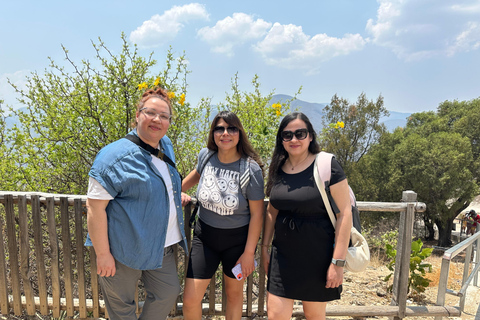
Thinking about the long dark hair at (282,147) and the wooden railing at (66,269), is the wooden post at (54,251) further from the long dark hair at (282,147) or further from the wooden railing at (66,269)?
the long dark hair at (282,147)

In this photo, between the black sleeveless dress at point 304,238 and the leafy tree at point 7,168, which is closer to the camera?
the black sleeveless dress at point 304,238

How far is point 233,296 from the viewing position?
246 centimetres

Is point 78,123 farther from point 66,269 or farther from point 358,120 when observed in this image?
point 358,120

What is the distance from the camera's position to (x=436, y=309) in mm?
3336

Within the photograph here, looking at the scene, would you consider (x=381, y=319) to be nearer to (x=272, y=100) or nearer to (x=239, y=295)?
(x=239, y=295)

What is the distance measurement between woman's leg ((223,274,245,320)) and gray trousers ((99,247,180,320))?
387 millimetres

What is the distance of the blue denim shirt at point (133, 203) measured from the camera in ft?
Answer: 6.35

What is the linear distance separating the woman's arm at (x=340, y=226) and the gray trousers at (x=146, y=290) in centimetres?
112

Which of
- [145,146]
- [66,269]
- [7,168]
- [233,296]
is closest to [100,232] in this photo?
[145,146]

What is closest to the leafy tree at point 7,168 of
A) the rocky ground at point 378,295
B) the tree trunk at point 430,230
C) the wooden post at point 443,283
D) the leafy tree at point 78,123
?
the leafy tree at point 78,123

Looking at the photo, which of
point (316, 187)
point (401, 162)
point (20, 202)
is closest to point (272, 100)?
point (316, 187)

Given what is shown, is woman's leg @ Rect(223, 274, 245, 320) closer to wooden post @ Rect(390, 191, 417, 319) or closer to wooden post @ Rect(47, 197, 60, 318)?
wooden post @ Rect(47, 197, 60, 318)

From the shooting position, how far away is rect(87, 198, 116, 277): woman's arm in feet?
6.25

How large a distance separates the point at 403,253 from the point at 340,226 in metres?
1.59
